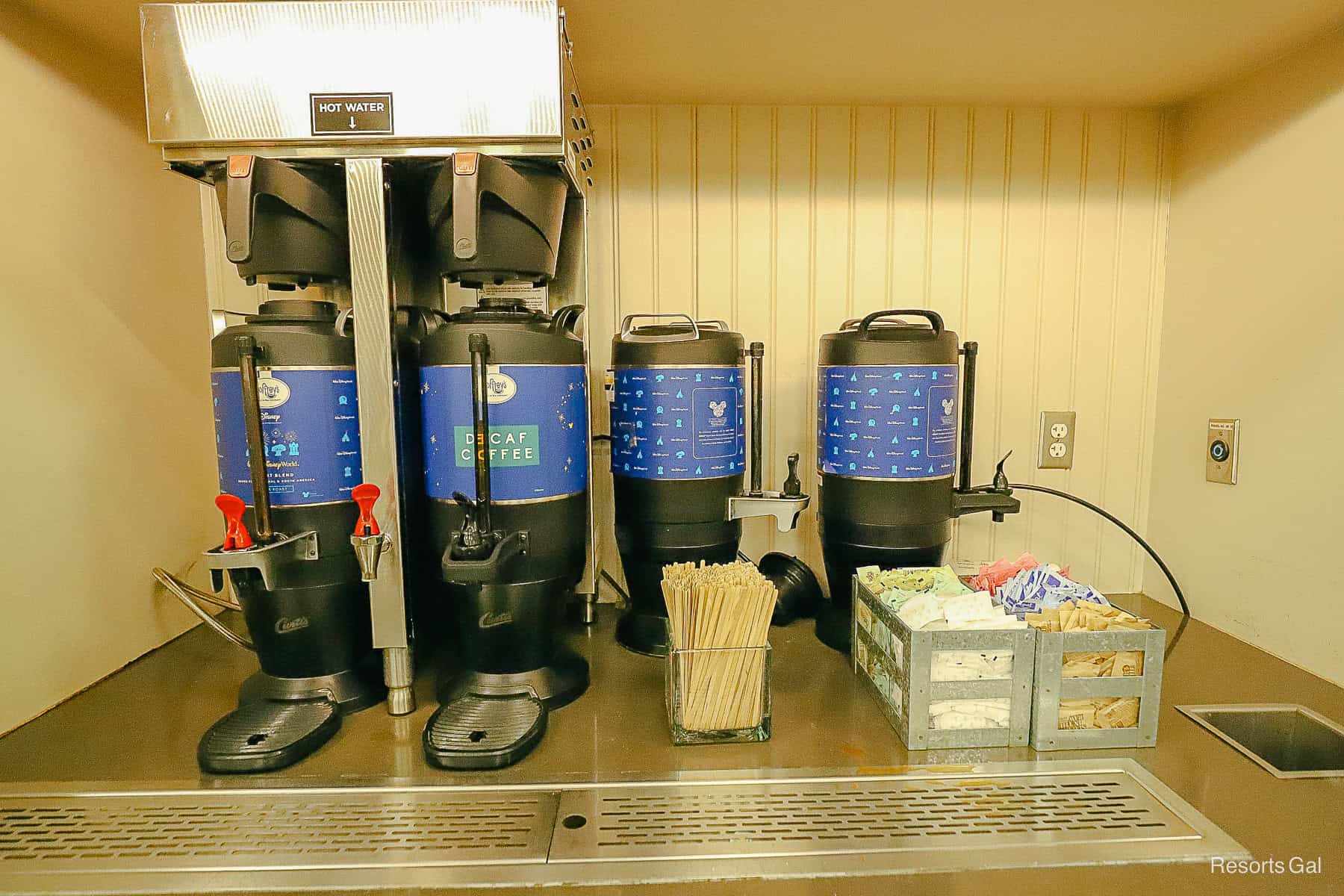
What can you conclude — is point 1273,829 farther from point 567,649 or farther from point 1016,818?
point 567,649

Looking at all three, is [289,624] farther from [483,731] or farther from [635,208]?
[635,208]

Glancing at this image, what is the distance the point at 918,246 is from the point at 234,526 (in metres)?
1.12

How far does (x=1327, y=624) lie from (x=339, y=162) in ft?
4.60

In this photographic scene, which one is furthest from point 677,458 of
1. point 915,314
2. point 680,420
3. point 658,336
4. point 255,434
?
point 255,434

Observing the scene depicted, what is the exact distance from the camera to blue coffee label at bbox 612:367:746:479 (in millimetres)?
841

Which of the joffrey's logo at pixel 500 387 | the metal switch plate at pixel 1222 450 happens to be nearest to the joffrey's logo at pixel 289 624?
the joffrey's logo at pixel 500 387

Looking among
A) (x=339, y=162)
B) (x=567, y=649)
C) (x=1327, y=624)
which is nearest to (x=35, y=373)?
(x=339, y=162)

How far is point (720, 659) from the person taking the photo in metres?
0.68

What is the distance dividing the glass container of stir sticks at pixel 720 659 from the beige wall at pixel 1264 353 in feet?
2.31

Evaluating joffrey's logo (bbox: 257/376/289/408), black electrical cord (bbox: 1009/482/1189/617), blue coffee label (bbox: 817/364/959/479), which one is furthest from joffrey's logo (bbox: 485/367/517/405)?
black electrical cord (bbox: 1009/482/1189/617)

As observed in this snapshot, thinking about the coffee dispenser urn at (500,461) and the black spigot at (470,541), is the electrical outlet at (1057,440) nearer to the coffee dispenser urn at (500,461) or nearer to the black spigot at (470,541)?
the coffee dispenser urn at (500,461)

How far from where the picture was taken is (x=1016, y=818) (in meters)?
0.57

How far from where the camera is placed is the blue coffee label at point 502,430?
70cm

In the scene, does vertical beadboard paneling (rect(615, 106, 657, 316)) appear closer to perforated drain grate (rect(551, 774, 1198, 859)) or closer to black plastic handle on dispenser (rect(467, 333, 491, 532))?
black plastic handle on dispenser (rect(467, 333, 491, 532))
